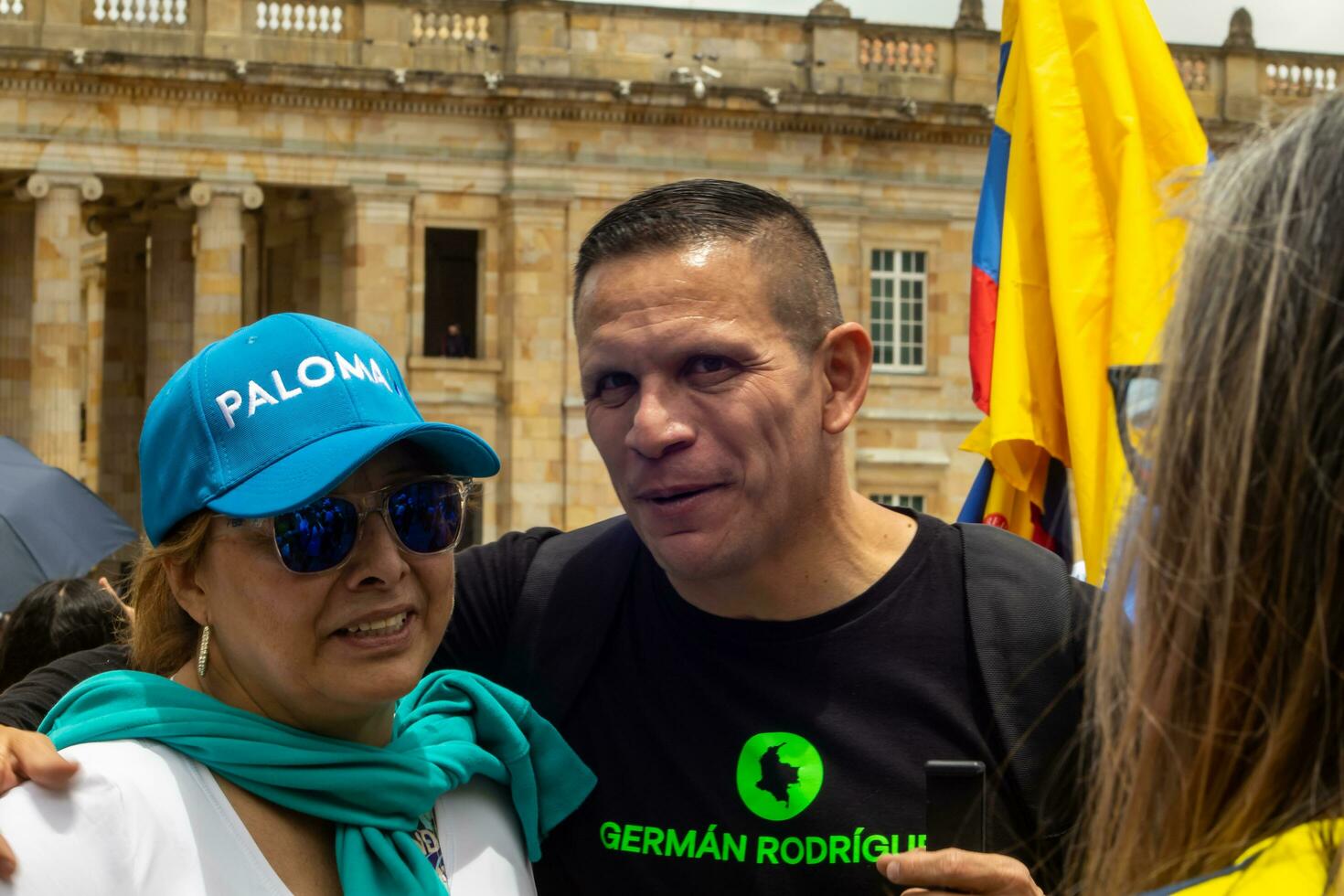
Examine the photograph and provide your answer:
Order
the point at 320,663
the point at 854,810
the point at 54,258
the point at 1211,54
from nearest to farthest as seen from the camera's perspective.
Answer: the point at 320,663
the point at 854,810
the point at 54,258
the point at 1211,54

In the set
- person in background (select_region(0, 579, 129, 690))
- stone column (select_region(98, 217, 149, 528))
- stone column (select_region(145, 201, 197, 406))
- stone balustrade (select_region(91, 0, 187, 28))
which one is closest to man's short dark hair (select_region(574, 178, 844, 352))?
person in background (select_region(0, 579, 129, 690))

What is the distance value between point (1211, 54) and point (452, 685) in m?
33.0

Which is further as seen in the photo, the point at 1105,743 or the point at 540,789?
the point at 540,789

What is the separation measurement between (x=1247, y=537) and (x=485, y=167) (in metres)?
28.9

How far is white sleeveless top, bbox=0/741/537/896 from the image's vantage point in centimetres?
218

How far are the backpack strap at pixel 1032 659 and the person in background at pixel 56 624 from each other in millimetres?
3181

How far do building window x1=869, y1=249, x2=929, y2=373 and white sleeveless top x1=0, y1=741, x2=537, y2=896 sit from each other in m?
29.5

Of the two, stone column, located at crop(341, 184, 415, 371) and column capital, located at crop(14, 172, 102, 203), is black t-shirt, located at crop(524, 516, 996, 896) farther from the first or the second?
column capital, located at crop(14, 172, 102, 203)

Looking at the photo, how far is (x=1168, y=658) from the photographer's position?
1.38 metres

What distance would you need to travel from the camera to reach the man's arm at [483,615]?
127 inches

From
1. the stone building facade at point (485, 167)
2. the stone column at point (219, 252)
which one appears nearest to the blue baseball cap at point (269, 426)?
the stone building facade at point (485, 167)

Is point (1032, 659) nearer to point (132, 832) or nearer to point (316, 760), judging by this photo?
point (316, 760)

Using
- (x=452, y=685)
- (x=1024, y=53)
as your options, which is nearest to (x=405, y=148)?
(x=1024, y=53)

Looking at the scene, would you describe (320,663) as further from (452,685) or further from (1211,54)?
(1211,54)
